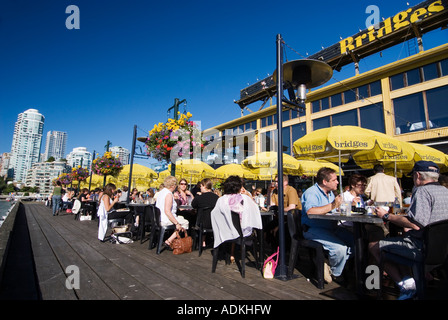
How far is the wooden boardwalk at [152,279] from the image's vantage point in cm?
245

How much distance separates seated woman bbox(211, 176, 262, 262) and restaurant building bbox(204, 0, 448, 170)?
10.2m

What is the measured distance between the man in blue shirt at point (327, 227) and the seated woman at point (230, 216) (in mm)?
745

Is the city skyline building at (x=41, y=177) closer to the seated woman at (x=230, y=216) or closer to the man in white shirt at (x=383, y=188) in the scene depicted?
the seated woman at (x=230, y=216)

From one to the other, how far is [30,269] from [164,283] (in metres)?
1.98

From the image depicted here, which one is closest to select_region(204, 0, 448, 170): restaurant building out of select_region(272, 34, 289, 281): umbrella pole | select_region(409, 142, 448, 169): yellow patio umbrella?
select_region(409, 142, 448, 169): yellow patio umbrella

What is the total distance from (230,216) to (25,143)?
20513 cm

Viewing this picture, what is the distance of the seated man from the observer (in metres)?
2.02

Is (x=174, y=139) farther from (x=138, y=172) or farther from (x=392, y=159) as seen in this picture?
(x=392, y=159)

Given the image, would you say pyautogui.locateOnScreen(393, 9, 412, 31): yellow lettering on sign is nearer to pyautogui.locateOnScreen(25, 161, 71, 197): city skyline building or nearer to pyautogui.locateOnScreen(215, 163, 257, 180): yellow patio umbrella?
pyautogui.locateOnScreen(215, 163, 257, 180): yellow patio umbrella

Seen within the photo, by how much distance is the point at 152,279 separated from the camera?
294 centimetres

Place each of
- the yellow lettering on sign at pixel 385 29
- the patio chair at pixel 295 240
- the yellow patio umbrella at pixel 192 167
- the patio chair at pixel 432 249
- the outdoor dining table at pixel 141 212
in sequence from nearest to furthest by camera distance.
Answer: the patio chair at pixel 432 249, the patio chair at pixel 295 240, the outdoor dining table at pixel 141 212, the yellow patio umbrella at pixel 192 167, the yellow lettering on sign at pixel 385 29

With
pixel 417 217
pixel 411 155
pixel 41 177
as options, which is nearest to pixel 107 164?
pixel 411 155

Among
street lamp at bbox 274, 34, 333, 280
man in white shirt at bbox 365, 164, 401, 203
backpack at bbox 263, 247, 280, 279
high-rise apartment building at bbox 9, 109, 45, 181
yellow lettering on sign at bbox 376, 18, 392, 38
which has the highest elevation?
high-rise apartment building at bbox 9, 109, 45, 181

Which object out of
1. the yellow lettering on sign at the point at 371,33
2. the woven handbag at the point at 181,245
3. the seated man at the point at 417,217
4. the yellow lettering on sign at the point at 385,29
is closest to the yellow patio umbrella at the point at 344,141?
the seated man at the point at 417,217
